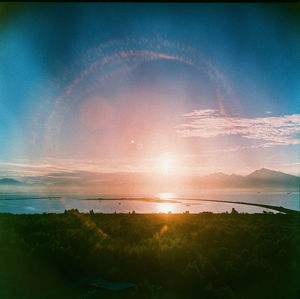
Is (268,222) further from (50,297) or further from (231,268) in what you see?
Answer: (50,297)

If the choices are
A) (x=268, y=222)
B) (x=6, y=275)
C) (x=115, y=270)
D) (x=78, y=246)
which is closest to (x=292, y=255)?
(x=268, y=222)

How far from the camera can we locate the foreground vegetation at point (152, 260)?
4020 millimetres

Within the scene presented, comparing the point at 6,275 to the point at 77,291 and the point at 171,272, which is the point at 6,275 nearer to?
the point at 77,291

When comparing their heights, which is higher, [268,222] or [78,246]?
[268,222]

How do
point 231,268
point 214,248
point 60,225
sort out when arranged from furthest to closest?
point 60,225 < point 214,248 < point 231,268

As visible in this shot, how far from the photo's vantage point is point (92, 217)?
7.45 metres

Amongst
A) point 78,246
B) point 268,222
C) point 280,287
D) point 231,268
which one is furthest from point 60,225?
point 268,222

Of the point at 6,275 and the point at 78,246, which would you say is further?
the point at 78,246

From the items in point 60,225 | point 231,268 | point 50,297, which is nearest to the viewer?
point 50,297

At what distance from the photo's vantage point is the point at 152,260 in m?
4.69

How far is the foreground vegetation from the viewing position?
4020 mm

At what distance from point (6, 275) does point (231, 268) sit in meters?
3.87

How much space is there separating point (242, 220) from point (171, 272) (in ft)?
10.9

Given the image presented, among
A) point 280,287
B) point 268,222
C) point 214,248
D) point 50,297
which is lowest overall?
point 50,297
